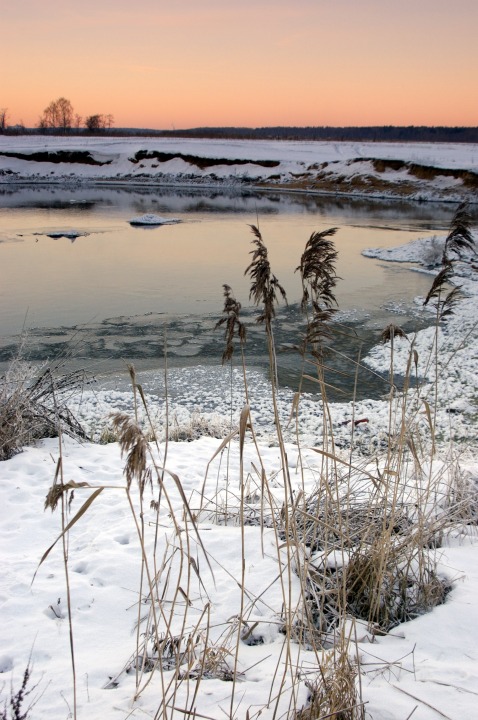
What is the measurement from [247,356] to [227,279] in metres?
6.56

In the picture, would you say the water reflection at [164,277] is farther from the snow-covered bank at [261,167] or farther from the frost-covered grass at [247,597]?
the snow-covered bank at [261,167]

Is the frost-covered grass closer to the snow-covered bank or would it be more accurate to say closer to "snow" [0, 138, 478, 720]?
"snow" [0, 138, 478, 720]

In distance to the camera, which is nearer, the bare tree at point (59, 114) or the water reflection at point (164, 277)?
the water reflection at point (164, 277)

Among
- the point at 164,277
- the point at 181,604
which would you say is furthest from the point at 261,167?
the point at 181,604

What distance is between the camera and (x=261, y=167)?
57.8m

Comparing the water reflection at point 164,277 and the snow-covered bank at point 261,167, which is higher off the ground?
the snow-covered bank at point 261,167

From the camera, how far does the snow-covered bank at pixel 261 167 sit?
157 ft

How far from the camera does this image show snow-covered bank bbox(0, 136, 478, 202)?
47812 mm

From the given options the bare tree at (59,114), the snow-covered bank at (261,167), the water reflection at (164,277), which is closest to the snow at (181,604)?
the water reflection at (164,277)

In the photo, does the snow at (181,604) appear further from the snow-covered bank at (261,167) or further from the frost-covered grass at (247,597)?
the snow-covered bank at (261,167)

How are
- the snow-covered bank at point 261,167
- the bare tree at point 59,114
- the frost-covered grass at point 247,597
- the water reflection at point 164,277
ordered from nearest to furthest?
the frost-covered grass at point 247,597 < the water reflection at point 164,277 < the snow-covered bank at point 261,167 < the bare tree at point 59,114

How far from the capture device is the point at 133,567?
3150 millimetres

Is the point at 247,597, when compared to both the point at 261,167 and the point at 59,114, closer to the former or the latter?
the point at 261,167

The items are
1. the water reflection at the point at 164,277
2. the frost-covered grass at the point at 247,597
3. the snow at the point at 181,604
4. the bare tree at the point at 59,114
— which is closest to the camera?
the frost-covered grass at the point at 247,597
